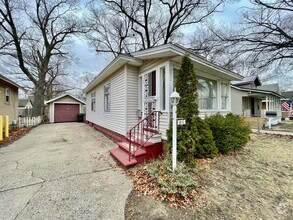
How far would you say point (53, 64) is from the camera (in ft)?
77.2

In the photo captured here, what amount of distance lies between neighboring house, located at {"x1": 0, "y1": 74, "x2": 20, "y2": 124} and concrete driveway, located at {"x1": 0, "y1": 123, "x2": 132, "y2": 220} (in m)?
8.10

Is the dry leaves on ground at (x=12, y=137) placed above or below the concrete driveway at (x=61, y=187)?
above

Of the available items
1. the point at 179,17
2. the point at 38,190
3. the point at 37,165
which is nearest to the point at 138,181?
the point at 38,190

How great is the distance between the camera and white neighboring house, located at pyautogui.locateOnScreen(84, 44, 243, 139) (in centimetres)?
495

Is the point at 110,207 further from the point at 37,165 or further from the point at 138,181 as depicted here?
the point at 37,165

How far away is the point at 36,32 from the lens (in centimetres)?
1723

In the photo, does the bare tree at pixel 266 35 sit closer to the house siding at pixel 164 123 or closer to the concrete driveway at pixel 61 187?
the house siding at pixel 164 123

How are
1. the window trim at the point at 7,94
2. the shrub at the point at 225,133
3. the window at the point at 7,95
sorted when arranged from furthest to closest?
1. the window at the point at 7,95
2. the window trim at the point at 7,94
3. the shrub at the point at 225,133

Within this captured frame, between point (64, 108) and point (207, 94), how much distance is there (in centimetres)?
1827

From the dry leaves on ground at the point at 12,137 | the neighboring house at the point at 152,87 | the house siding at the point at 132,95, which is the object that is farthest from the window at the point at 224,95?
the dry leaves on ground at the point at 12,137

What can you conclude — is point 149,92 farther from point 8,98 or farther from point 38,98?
point 38,98

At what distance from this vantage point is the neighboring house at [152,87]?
4.96m

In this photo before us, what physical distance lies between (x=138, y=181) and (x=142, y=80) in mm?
3865

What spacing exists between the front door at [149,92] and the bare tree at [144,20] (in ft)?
43.2
